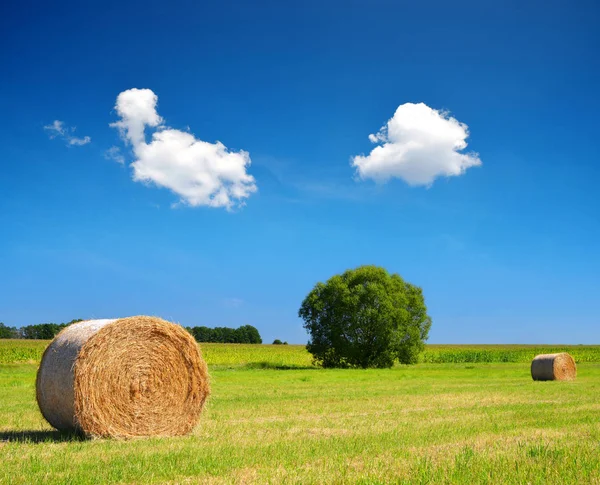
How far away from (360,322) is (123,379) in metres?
46.6

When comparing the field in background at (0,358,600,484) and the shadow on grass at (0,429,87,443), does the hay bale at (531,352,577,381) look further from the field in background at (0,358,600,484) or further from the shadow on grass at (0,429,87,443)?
the shadow on grass at (0,429,87,443)

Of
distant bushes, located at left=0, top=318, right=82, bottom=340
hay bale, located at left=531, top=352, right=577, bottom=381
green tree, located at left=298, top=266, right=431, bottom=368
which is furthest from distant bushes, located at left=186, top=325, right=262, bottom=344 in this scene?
hay bale, located at left=531, top=352, right=577, bottom=381

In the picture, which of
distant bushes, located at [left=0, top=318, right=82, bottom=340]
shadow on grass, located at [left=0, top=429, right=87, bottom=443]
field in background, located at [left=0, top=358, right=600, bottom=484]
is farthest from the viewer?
distant bushes, located at [left=0, top=318, right=82, bottom=340]

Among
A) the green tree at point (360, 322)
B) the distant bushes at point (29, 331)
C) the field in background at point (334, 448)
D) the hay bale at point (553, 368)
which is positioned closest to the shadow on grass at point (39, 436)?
the field in background at point (334, 448)

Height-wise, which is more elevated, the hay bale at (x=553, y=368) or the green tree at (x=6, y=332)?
the green tree at (x=6, y=332)

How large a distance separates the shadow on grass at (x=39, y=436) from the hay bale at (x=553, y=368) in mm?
27816

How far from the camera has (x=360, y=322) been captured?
5741 cm

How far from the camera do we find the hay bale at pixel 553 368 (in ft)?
107

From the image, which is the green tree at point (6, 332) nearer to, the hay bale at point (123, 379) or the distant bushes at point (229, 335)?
the distant bushes at point (229, 335)

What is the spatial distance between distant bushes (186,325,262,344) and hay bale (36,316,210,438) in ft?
434

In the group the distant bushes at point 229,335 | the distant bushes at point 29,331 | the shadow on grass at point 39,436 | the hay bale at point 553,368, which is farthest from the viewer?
the distant bushes at point 229,335

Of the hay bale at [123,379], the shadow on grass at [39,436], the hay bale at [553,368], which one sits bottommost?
the hay bale at [553,368]

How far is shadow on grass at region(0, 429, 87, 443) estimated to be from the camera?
10654mm

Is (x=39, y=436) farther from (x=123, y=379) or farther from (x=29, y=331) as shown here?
(x=29, y=331)
